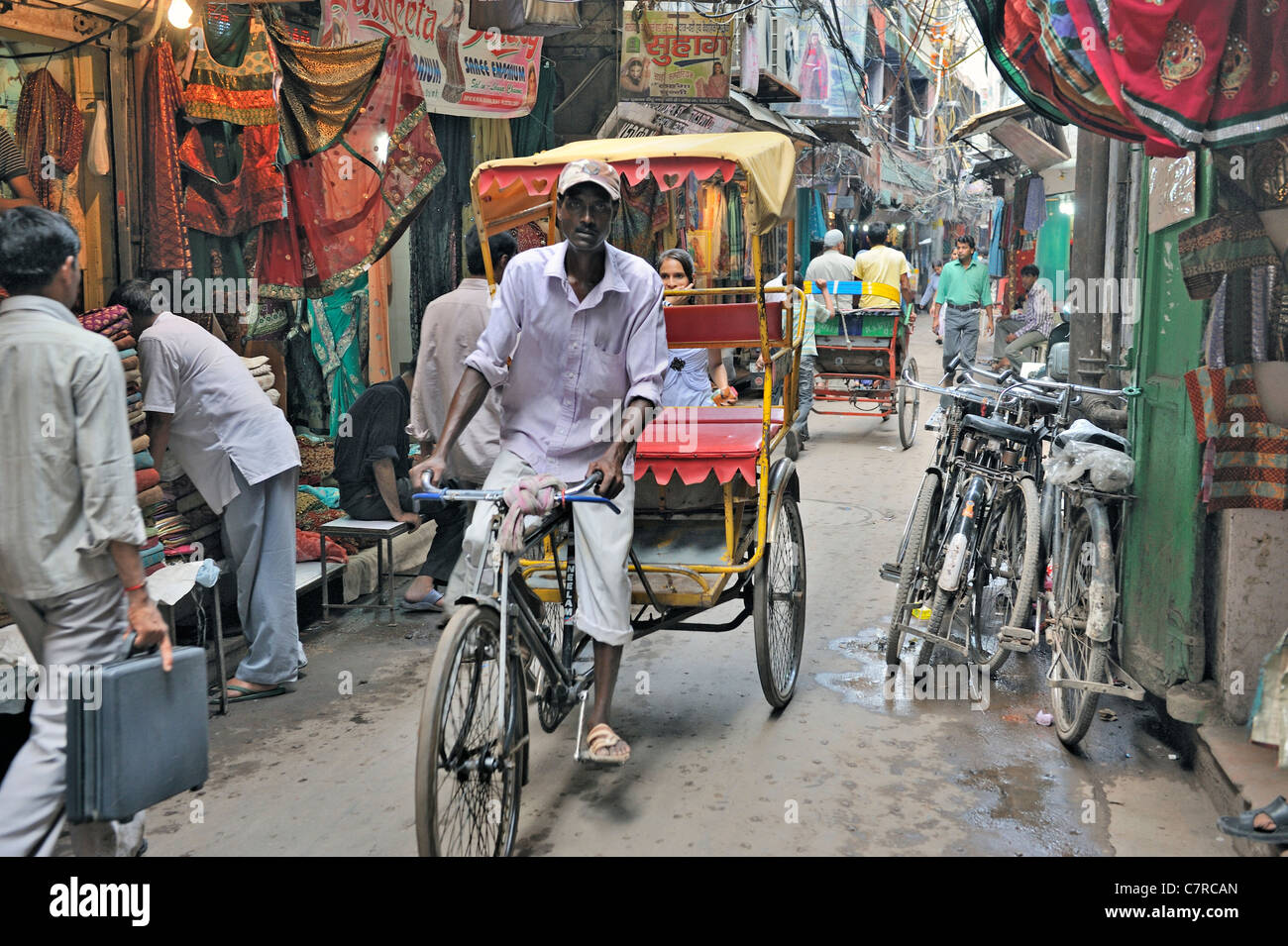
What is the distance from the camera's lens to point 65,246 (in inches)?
123

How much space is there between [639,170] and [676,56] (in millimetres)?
7654

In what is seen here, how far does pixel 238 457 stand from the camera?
5207 mm

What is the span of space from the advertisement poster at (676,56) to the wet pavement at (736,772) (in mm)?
7725

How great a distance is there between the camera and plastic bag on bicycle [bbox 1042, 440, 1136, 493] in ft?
15.8

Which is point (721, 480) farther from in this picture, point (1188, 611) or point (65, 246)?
point (65, 246)

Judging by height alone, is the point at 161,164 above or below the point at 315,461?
above

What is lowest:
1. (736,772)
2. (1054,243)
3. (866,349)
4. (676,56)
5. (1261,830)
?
(736,772)

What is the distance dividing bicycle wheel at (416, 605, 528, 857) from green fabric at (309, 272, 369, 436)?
572 cm

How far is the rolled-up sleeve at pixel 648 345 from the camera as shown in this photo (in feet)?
13.8

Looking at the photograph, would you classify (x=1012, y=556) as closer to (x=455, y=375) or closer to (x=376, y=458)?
(x=455, y=375)

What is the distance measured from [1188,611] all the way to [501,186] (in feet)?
11.2

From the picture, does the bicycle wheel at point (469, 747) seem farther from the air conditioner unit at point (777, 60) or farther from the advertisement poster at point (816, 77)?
the advertisement poster at point (816, 77)

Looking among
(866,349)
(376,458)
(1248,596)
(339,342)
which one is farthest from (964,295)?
(1248,596)

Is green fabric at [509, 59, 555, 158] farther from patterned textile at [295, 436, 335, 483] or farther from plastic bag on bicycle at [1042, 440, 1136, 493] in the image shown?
plastic bag on bicycle at [1042, 440, 1136, 493]
